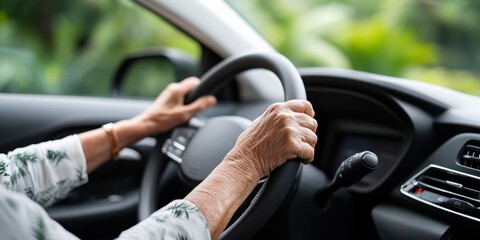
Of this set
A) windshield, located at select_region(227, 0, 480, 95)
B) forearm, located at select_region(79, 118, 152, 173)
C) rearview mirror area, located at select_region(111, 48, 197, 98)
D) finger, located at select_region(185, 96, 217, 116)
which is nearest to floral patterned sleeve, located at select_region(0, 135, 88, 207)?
forearm, located at select_region(79, 118, 152, 173)

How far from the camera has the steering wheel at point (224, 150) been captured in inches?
40.1

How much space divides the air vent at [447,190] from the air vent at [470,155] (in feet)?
0.10

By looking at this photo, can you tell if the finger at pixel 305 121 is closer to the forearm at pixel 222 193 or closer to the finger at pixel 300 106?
the finger at pixel 300 106

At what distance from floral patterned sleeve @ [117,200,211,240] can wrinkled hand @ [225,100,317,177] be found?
136mm

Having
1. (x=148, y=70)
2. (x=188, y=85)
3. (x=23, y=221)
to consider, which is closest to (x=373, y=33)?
(x=148, y=70)

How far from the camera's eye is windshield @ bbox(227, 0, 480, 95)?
19.5 ft

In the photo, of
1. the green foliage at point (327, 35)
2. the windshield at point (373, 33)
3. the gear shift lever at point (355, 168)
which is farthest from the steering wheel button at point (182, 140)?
the windshield at point (373, 33)

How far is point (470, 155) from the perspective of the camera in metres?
1.22

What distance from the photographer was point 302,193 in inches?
53.6

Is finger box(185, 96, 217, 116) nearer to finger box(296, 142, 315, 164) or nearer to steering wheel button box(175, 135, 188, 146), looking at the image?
steering wheel button box(175, 135, 188, 146)

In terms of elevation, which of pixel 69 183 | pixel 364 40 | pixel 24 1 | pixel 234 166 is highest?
pixel 24 1

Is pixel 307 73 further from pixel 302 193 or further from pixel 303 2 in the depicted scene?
pixel 303 2

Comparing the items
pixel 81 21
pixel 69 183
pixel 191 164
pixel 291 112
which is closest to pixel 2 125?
pixel 69 183

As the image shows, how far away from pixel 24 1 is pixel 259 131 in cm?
154
